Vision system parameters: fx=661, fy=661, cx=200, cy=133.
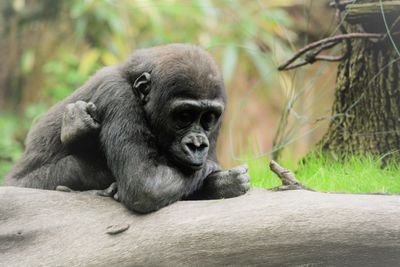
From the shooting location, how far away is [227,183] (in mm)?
3246

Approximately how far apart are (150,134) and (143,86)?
0.83ft

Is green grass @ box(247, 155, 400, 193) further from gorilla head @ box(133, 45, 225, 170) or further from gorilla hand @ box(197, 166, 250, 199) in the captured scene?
gorilla head @ box(133, 45, 225, 170)

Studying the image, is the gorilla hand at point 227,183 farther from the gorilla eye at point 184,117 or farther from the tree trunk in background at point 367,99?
the tree trunk in background at point 367,99

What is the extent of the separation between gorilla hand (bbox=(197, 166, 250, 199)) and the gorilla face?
147 mm

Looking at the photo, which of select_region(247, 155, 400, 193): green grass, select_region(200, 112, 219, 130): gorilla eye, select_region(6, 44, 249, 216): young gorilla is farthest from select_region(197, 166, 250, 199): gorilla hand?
select_region(247, 155, 400, 193): green grass

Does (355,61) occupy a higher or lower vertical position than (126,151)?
higher

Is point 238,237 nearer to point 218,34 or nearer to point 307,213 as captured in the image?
point 307,213

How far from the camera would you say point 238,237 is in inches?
108

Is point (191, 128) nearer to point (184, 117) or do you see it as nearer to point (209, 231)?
point (184, 117)

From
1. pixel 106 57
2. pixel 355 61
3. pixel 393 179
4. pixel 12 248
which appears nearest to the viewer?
pixel 12 248

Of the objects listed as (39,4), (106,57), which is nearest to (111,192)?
(106,57)

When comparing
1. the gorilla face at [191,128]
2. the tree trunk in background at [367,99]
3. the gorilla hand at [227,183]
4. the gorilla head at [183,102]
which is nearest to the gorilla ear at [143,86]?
the gorilla head at [183,102]

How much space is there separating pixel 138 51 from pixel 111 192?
0.78 m

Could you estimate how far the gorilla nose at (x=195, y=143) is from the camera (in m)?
3.19
